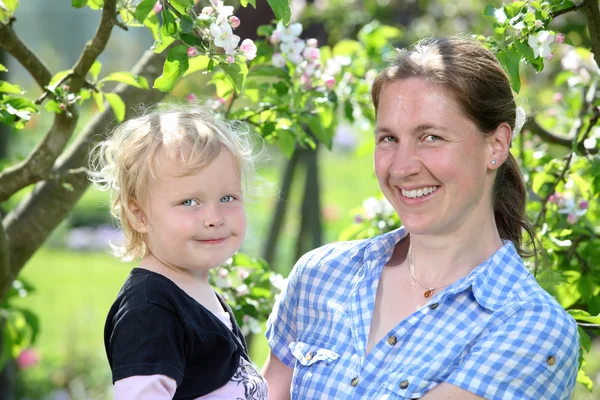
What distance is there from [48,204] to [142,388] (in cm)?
137

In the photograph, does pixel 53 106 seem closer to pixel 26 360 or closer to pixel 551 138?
pixel 551 138

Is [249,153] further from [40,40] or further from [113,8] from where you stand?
[40,40]

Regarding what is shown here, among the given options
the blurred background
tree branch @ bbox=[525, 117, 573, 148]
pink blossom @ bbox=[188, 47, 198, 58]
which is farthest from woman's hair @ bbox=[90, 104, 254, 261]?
the blurred background

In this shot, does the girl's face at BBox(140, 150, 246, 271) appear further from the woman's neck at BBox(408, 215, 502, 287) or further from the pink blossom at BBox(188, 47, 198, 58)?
the woman's neck at BBox(408, 215, 502, 287)

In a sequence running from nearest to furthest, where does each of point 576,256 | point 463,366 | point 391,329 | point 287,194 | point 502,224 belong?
1. point 463,366
2. point 391,329
3. point 502,224
4. point 576,256
5. point 287,194

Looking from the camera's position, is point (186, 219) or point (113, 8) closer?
point (186, 219)

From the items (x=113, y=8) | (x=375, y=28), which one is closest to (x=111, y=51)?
(x=375, y=28)

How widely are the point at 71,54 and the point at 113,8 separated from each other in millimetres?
4585

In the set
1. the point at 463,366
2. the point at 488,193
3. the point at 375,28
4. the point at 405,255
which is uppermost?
the point at 375,28

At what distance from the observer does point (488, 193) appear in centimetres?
198

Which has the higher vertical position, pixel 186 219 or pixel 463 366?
pixel 186 219

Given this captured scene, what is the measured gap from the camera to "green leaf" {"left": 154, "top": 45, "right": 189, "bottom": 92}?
194cm

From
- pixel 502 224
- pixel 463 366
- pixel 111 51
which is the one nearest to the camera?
pixel 463 366

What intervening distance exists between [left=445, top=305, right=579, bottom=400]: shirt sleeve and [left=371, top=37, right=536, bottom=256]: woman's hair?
39cm
